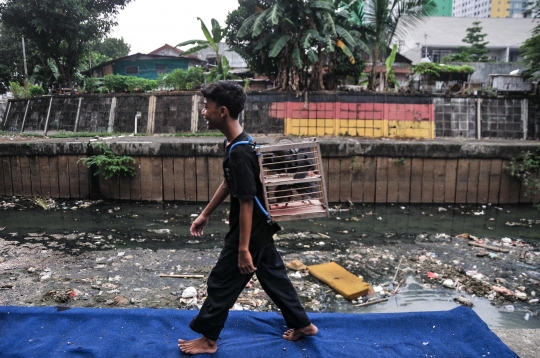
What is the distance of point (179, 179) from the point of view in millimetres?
7934

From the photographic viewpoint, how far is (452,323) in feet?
9.09

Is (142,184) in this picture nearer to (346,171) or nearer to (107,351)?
(346,171)

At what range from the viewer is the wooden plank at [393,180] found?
309 inches

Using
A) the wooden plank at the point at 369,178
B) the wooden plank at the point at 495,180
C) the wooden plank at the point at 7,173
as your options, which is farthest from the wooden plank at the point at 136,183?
the wooden plank at the point at 495,180

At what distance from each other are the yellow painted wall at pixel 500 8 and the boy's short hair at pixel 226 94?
82.1 m

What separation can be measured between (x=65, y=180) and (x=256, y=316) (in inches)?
265

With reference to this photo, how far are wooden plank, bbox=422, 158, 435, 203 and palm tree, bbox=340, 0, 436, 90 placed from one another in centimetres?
417

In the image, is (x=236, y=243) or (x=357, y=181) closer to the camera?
(x=236, y=243)

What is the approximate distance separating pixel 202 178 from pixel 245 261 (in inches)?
231

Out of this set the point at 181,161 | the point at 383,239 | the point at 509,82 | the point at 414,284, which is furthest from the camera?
the point at 509,82

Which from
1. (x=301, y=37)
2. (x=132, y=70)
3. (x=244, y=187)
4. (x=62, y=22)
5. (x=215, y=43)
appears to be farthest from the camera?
(x=132, y=70)

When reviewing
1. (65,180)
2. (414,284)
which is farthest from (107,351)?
(65,180)

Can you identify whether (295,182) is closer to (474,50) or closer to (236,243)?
(236,243)

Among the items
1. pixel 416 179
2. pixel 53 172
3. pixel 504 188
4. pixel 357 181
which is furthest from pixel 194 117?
pixel 504 188
